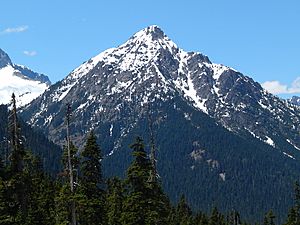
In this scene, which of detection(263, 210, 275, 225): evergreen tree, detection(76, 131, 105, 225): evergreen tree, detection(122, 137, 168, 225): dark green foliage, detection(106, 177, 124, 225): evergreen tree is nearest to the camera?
detection(122, 137, 168, 225): dark green foliage

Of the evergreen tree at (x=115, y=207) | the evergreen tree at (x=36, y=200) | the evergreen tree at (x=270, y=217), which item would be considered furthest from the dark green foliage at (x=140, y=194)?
the evergreen tree at (x=270, y=217)

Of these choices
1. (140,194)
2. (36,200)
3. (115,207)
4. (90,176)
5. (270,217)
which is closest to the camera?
(140,194)

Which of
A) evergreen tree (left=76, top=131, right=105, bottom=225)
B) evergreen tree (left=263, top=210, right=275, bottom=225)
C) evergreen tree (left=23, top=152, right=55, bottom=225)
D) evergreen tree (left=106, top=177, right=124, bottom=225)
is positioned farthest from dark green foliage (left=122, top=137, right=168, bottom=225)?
evergreen tree (left=263, top=210, right=275, bottom=225)

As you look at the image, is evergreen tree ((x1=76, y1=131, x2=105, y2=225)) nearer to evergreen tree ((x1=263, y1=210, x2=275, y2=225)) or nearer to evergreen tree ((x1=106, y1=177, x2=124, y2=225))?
evergreen tree ((x1=106, y1=177, x2=124, y2=225))

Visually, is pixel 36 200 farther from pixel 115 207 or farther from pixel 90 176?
pixel 90 176

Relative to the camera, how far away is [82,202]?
39.8 metres

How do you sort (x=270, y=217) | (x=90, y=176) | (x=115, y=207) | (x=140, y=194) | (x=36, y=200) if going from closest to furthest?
(x=140, y=194) → (x=90, y=176) → (x=36, y=200) → (x=115, y=207) → (x=270, y=217)

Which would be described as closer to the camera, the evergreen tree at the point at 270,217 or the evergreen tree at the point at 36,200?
Result: the evergreen tree at the point at 36,200

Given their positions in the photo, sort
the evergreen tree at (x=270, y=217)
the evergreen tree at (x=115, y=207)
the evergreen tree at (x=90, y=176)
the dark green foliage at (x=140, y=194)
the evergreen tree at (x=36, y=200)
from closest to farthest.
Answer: the dark green foliage at (x=140, y=194) < the evergreen tree at (x=90, y=176) < the evergreen tree at (x=36, y=200) < the evergreen tree at (x=115, y=207) < the evergreen tree at (x=270, y=217)

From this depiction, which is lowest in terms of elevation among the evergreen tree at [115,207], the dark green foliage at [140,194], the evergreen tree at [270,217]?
the dark green foliage at [140,194]

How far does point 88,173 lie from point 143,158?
4167 millimetres


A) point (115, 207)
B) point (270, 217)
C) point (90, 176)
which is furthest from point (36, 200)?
point (270, 217)

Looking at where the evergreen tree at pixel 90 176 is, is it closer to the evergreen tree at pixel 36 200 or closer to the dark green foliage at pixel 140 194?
the dark green foliage at pixel 140 194

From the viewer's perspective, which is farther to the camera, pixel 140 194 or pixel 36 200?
pixel 36 200
